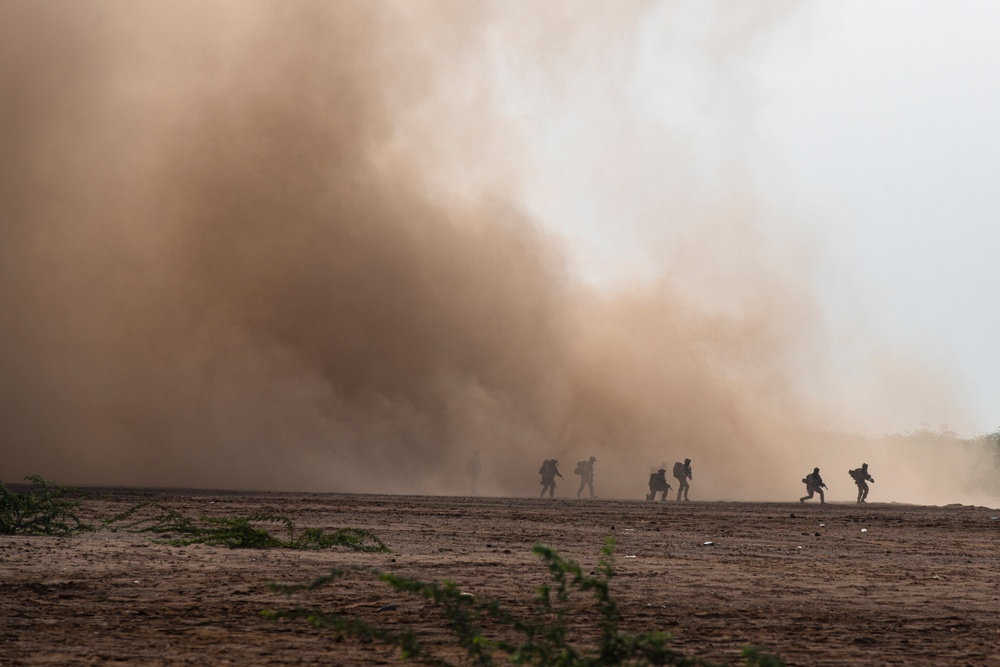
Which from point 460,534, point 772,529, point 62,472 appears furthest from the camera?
point 62,472

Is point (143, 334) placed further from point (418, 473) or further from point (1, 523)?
point (1, 523)

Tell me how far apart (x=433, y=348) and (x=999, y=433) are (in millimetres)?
77047

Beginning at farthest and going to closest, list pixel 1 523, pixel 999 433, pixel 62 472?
pixel 999 433 < pixel 62 472 < pixel 1 523

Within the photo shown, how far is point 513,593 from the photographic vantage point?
11.2m

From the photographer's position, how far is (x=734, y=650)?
27.9ft

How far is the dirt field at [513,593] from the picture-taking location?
8539mm

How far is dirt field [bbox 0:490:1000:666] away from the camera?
28.0 feet

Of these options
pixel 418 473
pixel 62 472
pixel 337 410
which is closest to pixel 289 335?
pixel 337 410

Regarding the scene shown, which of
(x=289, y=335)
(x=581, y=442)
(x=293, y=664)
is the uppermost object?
(x=289, y=335)

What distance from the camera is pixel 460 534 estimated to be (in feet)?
63.3

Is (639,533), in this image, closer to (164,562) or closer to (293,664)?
(164,562)

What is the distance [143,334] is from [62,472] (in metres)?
7.40

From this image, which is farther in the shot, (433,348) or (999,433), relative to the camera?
(999,433)

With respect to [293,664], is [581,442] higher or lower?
higher
